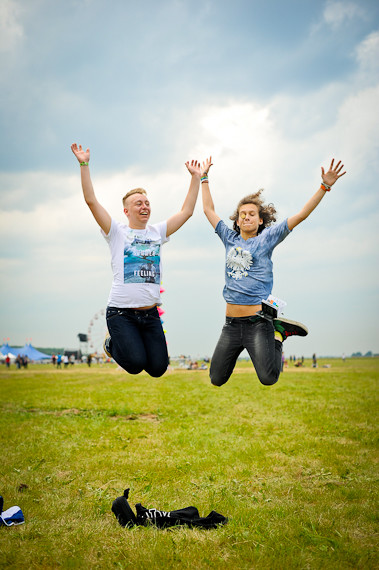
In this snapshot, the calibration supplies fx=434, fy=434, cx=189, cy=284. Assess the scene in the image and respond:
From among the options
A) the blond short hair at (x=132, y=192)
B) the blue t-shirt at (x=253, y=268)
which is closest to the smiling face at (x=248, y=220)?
the blue t-shirt at (x=253, y=268)

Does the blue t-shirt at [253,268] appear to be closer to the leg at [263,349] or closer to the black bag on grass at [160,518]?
the leg at [263,349]

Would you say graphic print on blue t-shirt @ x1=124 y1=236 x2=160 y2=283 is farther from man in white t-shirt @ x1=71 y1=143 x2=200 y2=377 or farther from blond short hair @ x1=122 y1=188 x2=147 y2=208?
blond short hair @ x1=122 y1=188 x2=147 y2=208

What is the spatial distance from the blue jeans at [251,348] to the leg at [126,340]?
107 centimetres

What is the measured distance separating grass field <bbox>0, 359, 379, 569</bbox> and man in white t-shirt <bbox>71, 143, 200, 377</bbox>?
2318 mm

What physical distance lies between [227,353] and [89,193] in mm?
2855

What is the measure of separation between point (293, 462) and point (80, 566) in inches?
232

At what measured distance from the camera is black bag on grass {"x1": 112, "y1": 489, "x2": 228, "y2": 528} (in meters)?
6.01

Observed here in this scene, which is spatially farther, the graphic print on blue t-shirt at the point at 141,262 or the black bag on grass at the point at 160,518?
the black bag on grass at the point at 160,518

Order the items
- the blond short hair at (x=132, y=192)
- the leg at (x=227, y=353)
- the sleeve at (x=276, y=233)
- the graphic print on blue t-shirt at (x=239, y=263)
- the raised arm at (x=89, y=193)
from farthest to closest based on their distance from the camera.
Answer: the blond short hair at (x=132, y=192) → the leg at (x=227, y=353) → the graphic print on blue t-shirt at (x=239, y=263) → the sleeve at (x=276, y=233) → the raised arm at (x=89, y=193)

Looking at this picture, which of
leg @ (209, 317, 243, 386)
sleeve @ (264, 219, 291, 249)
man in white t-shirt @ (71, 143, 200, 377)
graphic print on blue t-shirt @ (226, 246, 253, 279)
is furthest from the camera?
leg @ (209, 317, 243, 386)

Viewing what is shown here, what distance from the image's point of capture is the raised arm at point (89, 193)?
5520 millimetres

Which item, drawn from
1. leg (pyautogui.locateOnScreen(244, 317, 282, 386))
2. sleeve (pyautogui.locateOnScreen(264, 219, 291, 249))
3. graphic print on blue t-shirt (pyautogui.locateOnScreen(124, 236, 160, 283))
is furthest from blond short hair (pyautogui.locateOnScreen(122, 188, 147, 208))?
leg (pyautogui.locateOnScreen(244, 317, 282, 386))

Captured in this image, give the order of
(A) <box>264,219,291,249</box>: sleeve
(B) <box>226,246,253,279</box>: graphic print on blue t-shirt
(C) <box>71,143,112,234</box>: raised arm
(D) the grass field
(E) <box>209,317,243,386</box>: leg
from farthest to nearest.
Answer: (E) <box>209,317,243,386</box>: leg, (B) <box>226,246,253,279</box>: graphic print on blue t-shirt, (A) <box>264,219,291,249</box>: sleeve, (C) <box>71,143,112,234</box>: raised arm, (D) the grass field

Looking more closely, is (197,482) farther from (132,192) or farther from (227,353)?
(132,192)
